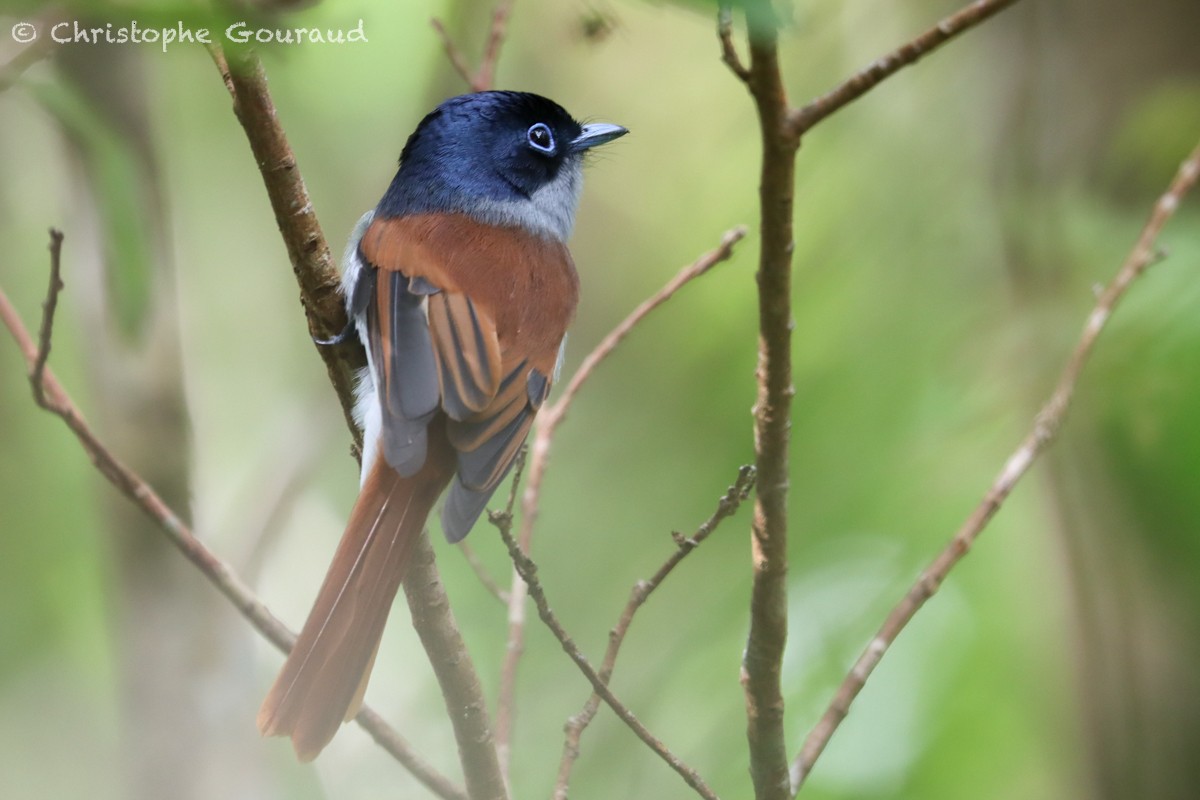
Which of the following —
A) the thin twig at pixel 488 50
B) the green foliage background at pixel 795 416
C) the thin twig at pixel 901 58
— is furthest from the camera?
the green foliage background at pixel 795 416

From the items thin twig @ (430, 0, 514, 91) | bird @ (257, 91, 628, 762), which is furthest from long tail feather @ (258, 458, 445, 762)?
thin twig @ (430, 0, 514, 91)

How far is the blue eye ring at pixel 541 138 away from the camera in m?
3.07

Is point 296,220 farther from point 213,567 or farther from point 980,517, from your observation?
point 980,517

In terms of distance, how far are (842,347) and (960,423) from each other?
449 mm

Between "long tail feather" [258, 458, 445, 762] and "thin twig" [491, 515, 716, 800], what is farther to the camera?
"long tail feather" [258, 458, 445, 762]

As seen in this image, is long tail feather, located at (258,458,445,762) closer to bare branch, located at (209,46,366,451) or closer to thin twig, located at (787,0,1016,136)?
bare branch, located at (209,46,366,451)

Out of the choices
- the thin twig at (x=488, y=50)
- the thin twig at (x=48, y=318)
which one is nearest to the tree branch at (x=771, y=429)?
the thin twig at (x=48, y=318)

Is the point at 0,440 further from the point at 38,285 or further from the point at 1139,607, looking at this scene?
the point at 1139,607

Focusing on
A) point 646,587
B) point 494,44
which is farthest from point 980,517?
point 494,44

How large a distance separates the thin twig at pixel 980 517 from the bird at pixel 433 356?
0.69m

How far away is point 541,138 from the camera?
122 inches

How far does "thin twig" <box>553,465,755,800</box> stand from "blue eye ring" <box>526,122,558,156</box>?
60.8 inches

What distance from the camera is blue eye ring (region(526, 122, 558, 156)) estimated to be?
121 inches

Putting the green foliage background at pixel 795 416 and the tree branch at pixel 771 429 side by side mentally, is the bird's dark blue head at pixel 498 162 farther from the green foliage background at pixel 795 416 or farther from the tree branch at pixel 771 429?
the tree branch at pixel 771 429
